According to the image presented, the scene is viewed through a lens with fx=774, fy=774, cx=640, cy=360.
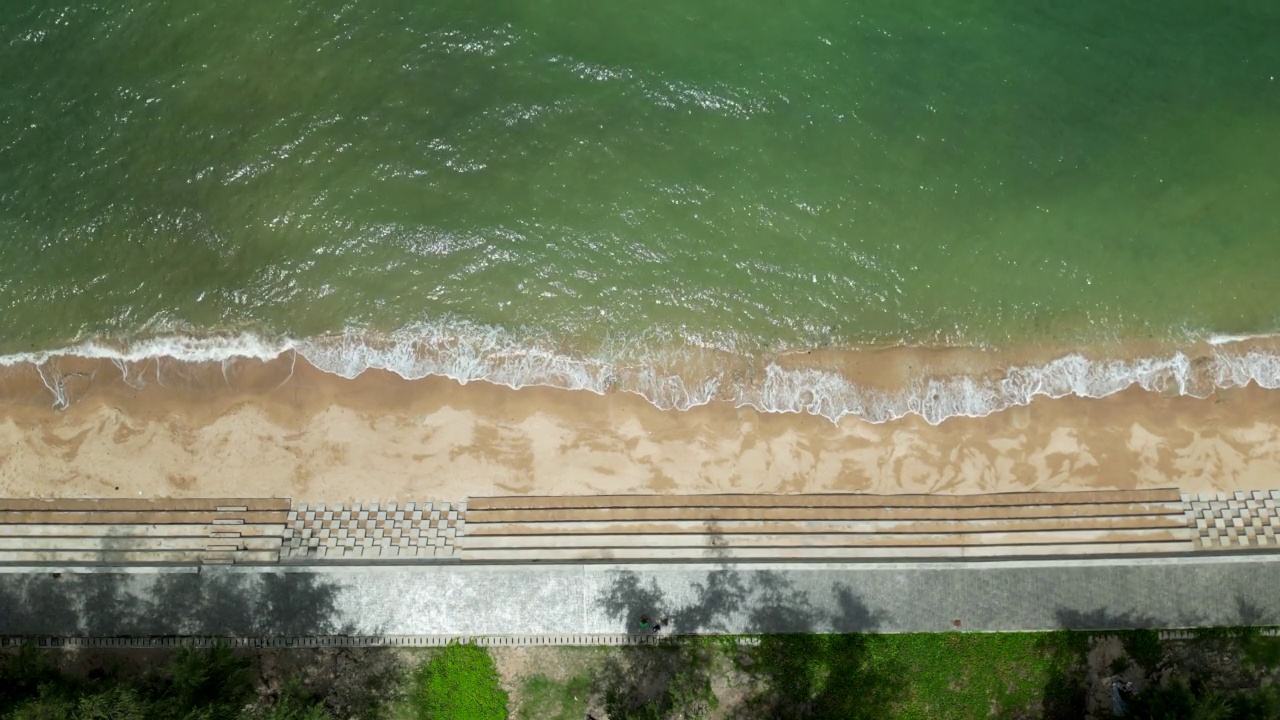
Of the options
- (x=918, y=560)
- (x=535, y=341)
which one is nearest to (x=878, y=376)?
(x=918, y=560)

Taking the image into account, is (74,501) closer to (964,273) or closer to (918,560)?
(918,560)

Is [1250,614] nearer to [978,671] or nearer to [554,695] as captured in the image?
[978,671]

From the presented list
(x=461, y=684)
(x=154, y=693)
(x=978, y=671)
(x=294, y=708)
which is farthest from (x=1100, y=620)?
(x=154, y=693)

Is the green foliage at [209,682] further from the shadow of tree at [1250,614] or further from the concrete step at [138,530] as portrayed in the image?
the shadow of tree at [1250,614]

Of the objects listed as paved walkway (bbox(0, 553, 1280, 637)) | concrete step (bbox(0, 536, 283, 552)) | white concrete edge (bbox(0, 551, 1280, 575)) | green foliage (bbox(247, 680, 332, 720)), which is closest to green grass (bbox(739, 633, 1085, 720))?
paved walkway (bbox(0, 553, 1280, 637))

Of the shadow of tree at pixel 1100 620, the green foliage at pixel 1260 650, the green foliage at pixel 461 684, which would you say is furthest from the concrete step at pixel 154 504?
the green foliage at pixel 1260 650
